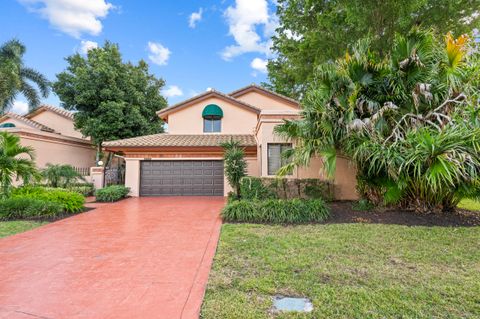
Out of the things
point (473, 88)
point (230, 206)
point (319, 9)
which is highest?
point (319, 9)

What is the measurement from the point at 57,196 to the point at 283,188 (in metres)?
9.28

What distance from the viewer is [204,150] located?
15.4 m

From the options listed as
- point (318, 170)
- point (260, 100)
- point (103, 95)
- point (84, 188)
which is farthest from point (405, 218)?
point (103, 95)

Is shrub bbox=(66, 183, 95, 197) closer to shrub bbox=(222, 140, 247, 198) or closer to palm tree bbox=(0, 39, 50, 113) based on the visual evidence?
shrub bbox=(222, 140, 247, 198)

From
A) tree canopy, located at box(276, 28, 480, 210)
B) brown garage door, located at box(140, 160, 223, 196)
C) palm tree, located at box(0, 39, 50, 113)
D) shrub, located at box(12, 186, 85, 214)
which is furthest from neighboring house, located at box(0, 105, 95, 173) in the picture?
tree canopy, located at box(276, 28, 480, 210)

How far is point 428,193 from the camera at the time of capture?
837 cm

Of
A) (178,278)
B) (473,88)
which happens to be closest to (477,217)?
(473,88)

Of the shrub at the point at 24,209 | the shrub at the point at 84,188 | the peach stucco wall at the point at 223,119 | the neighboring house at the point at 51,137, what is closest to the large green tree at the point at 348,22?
the peach stucco wall at the point at 223,119

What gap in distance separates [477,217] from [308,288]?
8.15m

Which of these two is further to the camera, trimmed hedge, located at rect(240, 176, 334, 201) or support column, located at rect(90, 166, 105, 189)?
support column, located at rect(90, 166, 105, 189)

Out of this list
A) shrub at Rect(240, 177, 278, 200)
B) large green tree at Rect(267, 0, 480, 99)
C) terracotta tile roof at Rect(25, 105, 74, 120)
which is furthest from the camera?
terracotta tile roof at Rect(25, 105, 74, 120)

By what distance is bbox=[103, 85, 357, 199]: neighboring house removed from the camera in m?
12.0

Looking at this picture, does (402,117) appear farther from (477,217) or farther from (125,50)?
(125,50)

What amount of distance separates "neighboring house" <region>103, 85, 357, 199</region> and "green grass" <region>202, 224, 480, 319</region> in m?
5.32
